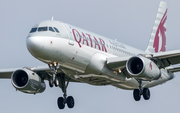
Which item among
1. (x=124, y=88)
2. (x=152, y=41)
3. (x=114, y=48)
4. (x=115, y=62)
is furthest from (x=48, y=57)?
(x=152, y=41)

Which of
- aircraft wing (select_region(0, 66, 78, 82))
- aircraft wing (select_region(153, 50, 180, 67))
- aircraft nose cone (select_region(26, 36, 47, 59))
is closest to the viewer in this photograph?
aircraft nose cone (select_region(26, 36, 47, 59))

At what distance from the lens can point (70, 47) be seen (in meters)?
31.3

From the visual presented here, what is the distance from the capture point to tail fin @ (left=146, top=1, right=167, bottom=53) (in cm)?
4611

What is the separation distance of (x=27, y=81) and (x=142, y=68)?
34.2 ft

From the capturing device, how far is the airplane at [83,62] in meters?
30.6

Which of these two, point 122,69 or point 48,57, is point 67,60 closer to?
point 48,57

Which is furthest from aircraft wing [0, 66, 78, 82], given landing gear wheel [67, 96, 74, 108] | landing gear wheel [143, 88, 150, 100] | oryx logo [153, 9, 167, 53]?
oryx logo [153, 9, 167, 53]

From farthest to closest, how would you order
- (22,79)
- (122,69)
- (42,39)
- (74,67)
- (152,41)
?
1. (152,41)
2. (22,79)
3. (122,69)
4. (74,67)
5. (42,39)

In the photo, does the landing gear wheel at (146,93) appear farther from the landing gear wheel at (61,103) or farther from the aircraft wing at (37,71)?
the landing gear wheel at (61,103)

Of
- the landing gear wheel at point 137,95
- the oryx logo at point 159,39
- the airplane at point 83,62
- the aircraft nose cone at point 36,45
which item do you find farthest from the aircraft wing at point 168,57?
the oryx logo at point 159,39

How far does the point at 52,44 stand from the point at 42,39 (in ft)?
2.81

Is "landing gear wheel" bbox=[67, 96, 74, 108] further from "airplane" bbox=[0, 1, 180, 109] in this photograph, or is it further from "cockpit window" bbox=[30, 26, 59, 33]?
"cockpit window" bbox=[30, 26, 59, 33]

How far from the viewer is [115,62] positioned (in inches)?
1319

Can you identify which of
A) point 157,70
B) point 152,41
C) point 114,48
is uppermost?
point 152,41
